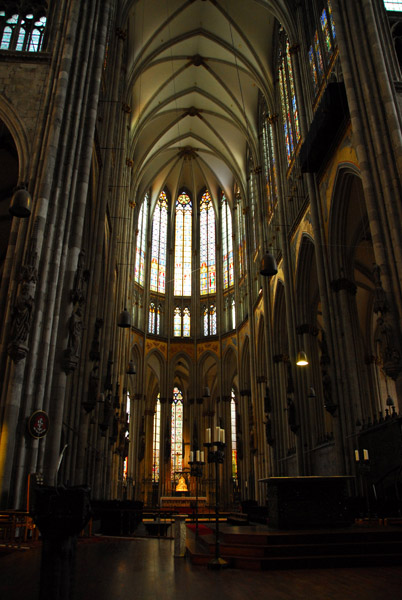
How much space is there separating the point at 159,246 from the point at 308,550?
3183 cm

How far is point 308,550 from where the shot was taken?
6.67 m

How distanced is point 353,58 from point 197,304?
24.0m

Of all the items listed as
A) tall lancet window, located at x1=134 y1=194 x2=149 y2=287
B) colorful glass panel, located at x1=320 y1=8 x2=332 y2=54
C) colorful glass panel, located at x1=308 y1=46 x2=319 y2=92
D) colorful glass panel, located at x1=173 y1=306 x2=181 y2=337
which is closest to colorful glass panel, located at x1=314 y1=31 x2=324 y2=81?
colorful glass panel, located at x1=308 y1=46 x2=319 y2=92

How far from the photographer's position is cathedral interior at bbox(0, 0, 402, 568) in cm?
1102

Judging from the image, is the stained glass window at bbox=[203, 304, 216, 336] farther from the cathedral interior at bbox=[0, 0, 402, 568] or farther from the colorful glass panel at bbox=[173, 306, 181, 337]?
the colorful glass panel at bbox=[173, 306, 181, 337]

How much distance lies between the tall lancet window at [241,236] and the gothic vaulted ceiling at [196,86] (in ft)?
5.59

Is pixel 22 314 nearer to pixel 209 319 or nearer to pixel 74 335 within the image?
pixel 74 335

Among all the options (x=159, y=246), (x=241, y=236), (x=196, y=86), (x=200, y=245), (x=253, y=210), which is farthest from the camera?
(x=200, y=245)

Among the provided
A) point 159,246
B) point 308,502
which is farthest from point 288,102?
point 308,502

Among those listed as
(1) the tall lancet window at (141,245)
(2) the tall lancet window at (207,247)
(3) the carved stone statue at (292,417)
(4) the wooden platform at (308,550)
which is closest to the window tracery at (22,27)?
(4) the wooden platform at (308,550)

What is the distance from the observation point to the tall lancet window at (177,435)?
112 feet

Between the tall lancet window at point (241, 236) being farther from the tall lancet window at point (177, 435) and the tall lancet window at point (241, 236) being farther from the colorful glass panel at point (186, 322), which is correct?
the tall lancet window at point (177, 435)

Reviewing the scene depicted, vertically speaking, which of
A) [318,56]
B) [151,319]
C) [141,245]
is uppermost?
[141,245]

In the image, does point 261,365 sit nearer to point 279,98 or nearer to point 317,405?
point 317,405
